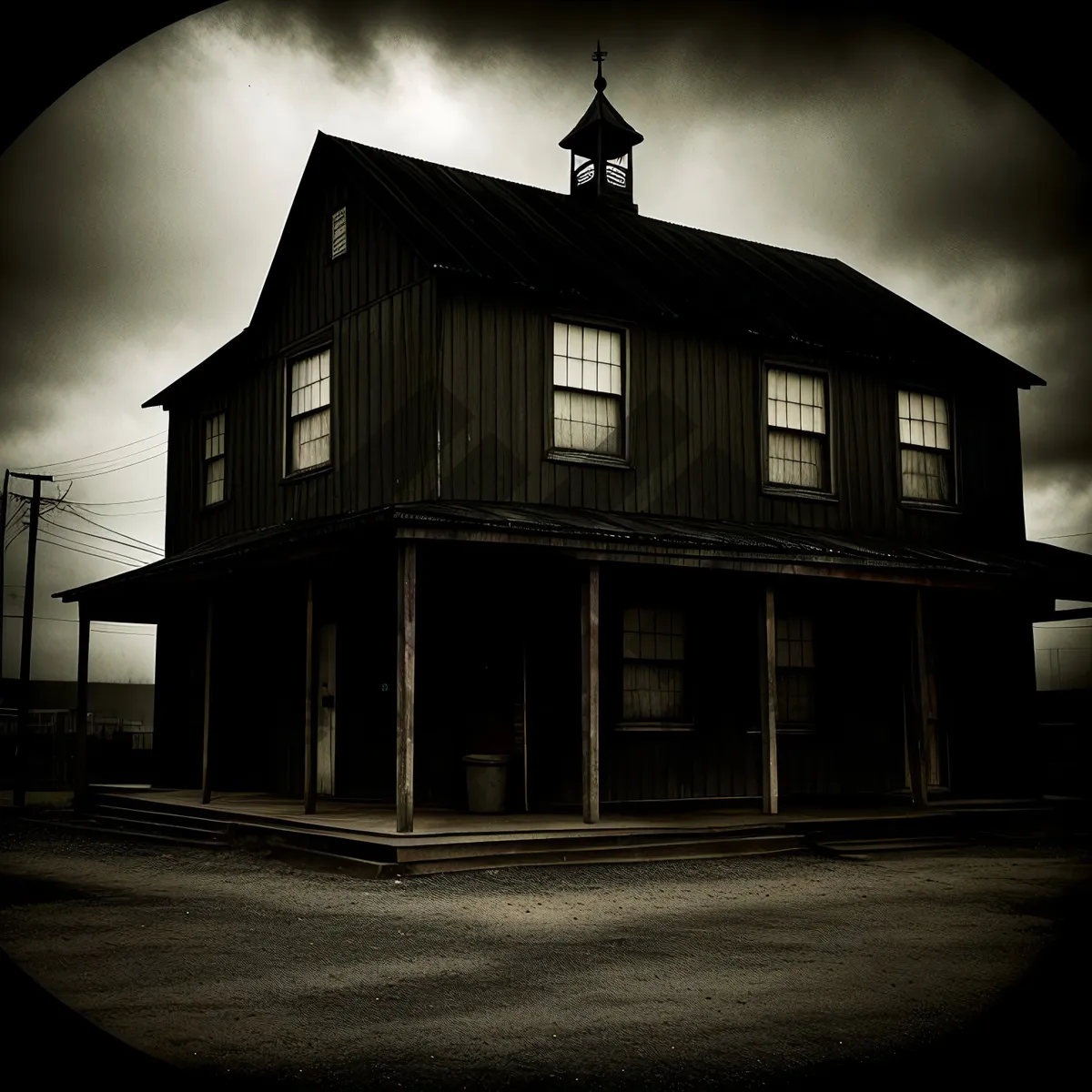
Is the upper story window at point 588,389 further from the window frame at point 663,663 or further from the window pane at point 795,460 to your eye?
the window pane at point 795,460

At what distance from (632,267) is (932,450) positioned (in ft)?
17.2

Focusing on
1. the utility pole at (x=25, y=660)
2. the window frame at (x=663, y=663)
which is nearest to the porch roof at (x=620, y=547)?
the window frame at (x=663, y=663)

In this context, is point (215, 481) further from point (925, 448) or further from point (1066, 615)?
point (1066, 615)

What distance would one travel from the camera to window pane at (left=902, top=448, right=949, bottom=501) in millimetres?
16938

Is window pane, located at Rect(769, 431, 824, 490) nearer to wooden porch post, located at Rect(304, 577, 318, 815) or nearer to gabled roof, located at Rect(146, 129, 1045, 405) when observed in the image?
gabled roof, located at Rect(146, 129, 1045, 405)

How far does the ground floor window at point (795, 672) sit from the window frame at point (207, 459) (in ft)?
27.0

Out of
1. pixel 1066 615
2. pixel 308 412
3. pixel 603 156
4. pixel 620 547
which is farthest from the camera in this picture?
pixel 603 156

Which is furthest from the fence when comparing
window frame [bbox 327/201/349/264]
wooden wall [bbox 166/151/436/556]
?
window frame [bbox 327/201/349/264]

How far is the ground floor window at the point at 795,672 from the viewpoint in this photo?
15648mm

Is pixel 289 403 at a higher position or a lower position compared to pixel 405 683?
higher

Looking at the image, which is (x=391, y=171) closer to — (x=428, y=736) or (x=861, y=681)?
(x=428, y=736)

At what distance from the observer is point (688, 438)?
586 inches

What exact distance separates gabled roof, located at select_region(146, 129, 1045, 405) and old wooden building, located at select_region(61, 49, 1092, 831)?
2.5 inches

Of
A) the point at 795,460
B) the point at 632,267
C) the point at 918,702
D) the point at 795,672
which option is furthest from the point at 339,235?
the point at 918,702
